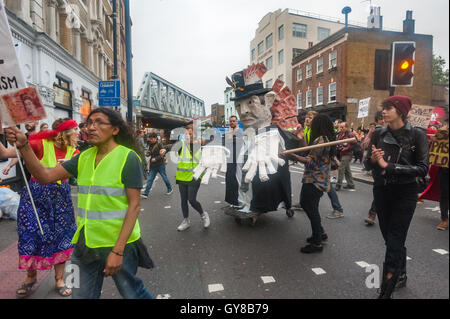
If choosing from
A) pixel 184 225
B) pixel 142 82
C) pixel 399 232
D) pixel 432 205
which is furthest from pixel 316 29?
pixel 142 82

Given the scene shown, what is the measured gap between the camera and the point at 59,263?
2643 millimetres

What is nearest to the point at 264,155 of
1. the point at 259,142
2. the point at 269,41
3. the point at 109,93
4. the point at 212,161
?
the point at 259,142

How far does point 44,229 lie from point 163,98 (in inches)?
731

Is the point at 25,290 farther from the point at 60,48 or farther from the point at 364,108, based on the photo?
the point at 60,48

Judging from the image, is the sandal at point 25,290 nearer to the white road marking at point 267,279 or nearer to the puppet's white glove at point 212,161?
the puppet's white glove at point 212,161

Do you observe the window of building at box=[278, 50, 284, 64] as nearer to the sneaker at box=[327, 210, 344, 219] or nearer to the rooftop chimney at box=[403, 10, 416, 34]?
the rooftop chimney at box=[403, 10, 416, 34]

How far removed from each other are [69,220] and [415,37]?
313 cm

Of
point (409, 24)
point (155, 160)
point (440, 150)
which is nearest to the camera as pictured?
point (440, 150)

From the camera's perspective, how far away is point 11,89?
1.94m

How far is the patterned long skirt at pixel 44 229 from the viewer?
2533 mm

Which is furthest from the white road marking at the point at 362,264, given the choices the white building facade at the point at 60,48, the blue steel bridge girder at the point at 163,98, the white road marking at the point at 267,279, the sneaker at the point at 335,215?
the blue steel bridge girder at the point at 163,98

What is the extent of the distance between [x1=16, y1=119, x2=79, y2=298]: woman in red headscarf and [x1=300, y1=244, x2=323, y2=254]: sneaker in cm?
261

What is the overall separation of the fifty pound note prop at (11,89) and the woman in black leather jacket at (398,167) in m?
2.61
